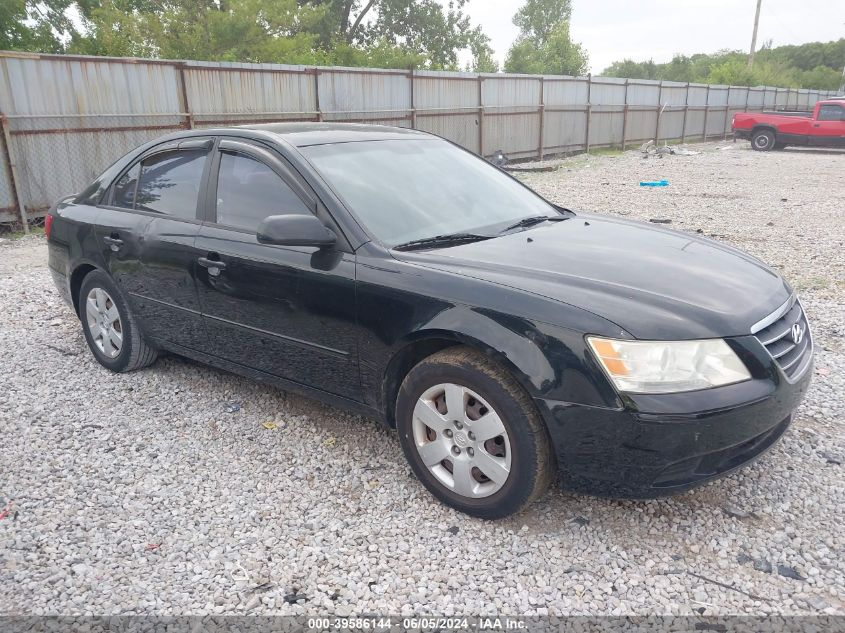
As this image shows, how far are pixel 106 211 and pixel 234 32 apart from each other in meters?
21.4

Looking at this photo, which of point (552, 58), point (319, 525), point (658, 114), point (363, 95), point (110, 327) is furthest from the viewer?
point (552, 58)

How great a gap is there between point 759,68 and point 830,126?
35045 mm

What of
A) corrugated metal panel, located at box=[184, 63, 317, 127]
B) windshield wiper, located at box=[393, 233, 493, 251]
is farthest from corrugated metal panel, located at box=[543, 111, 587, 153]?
windshield wiper, located at box=[393, 233, 493, 251]

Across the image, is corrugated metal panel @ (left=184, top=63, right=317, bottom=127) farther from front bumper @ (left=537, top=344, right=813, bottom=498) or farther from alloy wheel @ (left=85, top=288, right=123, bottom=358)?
front bumper @ (left=537, top=344, right=813, bottom=498)

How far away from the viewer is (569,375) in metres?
2.49

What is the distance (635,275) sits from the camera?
9.26ft

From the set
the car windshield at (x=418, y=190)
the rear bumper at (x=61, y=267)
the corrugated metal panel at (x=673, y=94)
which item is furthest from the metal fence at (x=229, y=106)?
the car windshield at (x=418, y=190)

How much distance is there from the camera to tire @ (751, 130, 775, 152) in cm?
2416

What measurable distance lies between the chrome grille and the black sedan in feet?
0.04

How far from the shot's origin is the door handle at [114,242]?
13.8 ft

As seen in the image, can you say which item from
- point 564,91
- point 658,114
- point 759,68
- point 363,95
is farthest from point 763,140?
point 759,68

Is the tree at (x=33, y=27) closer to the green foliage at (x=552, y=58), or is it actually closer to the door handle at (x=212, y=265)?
the door handle at (x=212, y=265)

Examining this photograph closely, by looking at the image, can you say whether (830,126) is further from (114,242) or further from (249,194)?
(114,242)

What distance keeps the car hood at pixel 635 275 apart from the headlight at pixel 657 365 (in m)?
0.04
